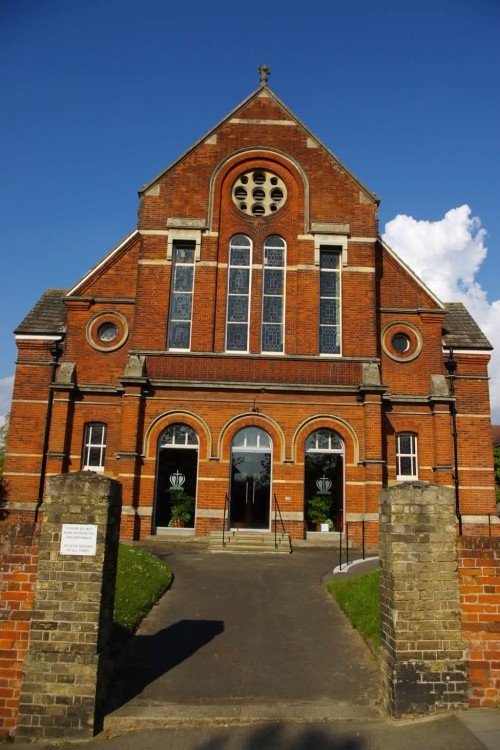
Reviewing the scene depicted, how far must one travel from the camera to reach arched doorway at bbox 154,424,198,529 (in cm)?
1780

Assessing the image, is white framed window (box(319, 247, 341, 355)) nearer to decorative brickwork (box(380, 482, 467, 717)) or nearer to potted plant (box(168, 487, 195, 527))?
potted plant (box(168, 487, 195, 527))

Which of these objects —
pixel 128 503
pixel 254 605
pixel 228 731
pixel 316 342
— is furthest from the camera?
pixel 316 342

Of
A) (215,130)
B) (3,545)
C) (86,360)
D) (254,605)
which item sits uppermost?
(215,130)

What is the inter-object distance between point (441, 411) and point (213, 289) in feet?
26.9

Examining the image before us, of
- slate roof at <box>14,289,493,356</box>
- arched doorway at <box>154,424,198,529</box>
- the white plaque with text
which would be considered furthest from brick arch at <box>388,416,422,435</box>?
the white plaque with text

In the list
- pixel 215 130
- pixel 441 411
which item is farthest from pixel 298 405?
pixel 215 130

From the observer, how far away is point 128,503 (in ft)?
56.7

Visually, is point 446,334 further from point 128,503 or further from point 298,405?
point 128,503

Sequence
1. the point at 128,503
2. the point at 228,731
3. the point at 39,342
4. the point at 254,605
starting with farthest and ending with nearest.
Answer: the point at 39,342 < the point at 128,503 < the point at 254,605 < the point at 228,731

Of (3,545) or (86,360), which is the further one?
(86,360)

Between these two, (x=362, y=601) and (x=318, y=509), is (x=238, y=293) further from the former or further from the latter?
(x=362, y=601)

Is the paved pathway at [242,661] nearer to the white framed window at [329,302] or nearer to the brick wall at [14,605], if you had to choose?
the brick wall at [14,605]

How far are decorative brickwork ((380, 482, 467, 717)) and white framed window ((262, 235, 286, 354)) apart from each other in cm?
1256

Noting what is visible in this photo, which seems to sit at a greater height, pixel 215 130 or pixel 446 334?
pixel 215 130
